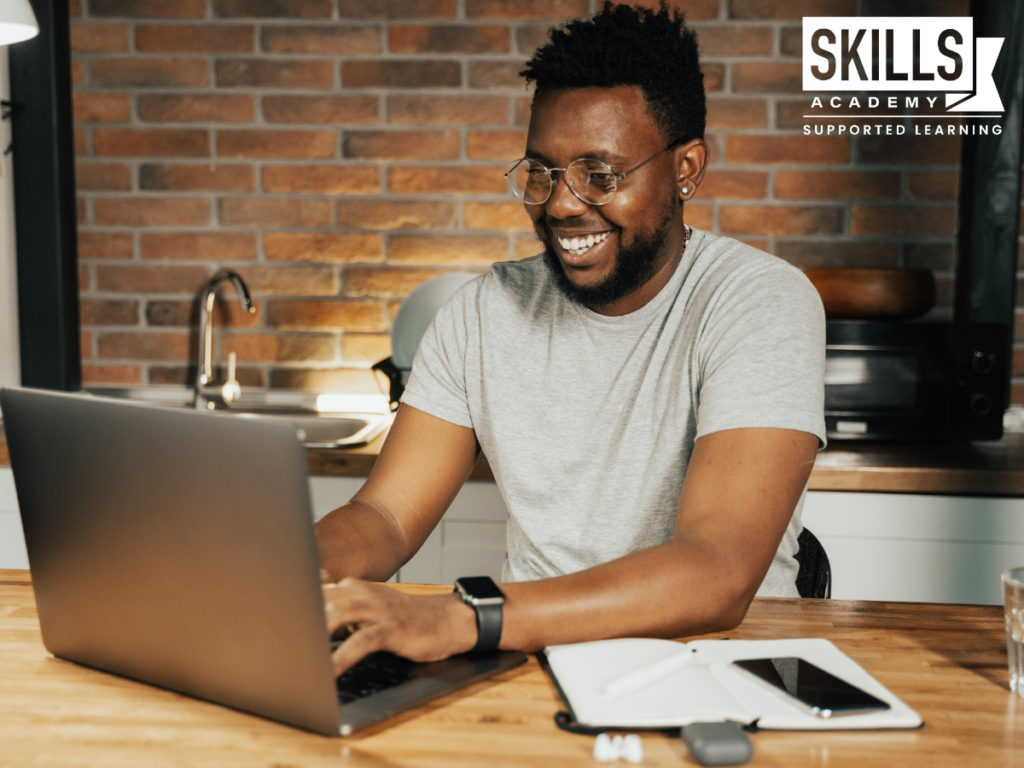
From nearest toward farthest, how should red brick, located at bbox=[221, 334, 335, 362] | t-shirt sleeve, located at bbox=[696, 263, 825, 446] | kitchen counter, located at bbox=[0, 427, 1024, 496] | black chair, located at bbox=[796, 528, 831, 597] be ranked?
t-shirt sleeve, located at bbox=[696, 263, 825, 446] → black chair, located at bbox=[796, 528, 831, 597] → kitchen counter, located at bbox=[0, 427, 1024, 496] → red brick, located at bbox=[221, 334, 335, 362]

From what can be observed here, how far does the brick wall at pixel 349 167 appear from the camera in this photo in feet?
8.00

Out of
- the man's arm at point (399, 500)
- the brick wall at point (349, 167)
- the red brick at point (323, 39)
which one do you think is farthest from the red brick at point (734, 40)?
the man's arm at point (399, 500)

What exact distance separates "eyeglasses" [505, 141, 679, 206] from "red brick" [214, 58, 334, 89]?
1.26m

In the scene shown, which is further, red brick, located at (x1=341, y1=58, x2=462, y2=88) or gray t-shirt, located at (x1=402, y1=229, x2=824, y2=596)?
red brick, located at (x1=341, y1=58, x2=462, y2=88)

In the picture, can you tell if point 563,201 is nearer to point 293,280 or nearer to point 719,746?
point 719,746

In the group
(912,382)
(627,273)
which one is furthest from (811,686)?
(912,382)

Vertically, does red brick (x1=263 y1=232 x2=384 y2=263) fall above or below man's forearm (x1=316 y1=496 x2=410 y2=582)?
above

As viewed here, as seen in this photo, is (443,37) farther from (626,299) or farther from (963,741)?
(963,741)

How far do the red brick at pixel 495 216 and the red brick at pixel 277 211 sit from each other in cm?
36

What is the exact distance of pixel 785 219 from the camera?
8.06ft

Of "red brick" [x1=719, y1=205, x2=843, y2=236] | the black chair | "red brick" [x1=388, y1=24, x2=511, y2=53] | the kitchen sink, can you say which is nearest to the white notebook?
the black chair

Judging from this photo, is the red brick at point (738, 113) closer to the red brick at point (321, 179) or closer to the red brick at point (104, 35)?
the red brick at point (321, 179)

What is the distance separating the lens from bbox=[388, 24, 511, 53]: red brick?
246 cm

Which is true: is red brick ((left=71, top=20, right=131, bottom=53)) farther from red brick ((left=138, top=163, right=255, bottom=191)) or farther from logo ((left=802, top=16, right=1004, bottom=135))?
logo ((left=802, top=16, right=1004, bottom=135))
